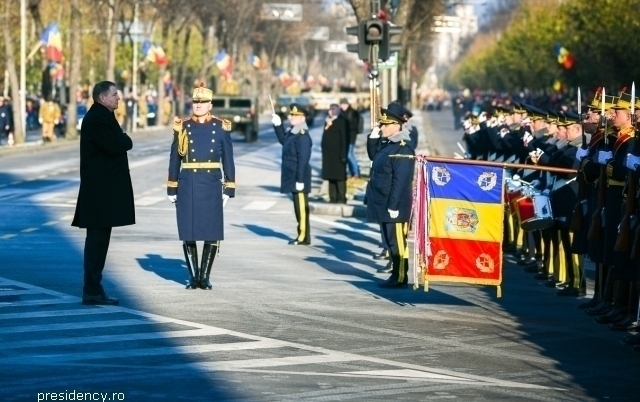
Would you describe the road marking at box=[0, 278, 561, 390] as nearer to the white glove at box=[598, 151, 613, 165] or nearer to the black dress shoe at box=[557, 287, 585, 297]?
the white glove at box=[598, 151, 613, 165]

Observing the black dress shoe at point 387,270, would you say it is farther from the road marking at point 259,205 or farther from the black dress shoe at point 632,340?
the road marking at point 259,205

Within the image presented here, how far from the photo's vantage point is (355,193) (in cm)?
3162

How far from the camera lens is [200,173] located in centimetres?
1589

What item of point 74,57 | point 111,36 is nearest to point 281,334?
point 74,57

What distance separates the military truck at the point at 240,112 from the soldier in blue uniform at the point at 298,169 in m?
40.8

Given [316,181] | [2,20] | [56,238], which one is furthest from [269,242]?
[2,20]

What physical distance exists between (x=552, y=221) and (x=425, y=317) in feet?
10.4

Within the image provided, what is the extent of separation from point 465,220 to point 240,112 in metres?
50.2

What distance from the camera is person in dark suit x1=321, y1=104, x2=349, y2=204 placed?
95.1ft

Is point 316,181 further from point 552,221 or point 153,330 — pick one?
point 153,330

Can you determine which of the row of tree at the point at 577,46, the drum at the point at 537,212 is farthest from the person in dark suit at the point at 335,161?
the row of tree at the point at 577,46

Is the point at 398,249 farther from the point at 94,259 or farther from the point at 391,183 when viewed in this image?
the point at 94,259

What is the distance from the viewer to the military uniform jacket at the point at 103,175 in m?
14.7

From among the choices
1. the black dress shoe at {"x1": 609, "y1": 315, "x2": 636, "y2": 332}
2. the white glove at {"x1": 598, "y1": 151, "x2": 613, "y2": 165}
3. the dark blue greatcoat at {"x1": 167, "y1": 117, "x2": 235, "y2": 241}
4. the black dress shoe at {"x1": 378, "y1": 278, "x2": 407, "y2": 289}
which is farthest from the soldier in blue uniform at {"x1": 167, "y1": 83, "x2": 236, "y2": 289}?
the black dress shoe at {"x1": 609, "y1": 315, "x2": 636, "y2": 332}
